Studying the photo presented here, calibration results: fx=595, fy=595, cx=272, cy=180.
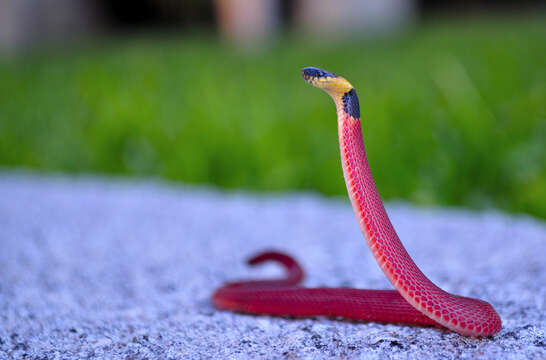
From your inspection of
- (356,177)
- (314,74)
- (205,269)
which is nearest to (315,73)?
(314,74)

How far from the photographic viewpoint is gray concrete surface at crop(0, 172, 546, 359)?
116 cm

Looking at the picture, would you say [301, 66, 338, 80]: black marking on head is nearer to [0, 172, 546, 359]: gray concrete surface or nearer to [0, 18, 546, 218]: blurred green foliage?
[0, 172, 546, 359]: gray concrete surface

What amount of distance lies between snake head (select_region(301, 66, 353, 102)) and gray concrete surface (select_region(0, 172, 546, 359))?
0.48 m

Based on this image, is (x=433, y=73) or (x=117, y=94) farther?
(x=117, y=94)

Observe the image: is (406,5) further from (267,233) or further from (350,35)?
(267,233)

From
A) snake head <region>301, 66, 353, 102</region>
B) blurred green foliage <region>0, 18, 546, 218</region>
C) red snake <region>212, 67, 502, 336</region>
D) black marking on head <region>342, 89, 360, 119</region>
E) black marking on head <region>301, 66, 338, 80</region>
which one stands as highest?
blurred green foliage <region>0, 18, 546, 218</region>

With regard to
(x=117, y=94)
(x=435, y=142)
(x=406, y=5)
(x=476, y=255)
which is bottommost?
(x=476, y=255)

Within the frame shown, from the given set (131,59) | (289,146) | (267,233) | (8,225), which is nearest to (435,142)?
(289,146)

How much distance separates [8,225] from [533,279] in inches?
77.9

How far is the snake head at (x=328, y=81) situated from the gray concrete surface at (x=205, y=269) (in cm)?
48

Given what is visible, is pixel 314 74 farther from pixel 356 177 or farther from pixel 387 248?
A: pixel 387 248

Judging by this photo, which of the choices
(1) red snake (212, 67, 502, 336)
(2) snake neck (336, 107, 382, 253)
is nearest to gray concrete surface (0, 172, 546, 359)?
(1) red snake (212, 67, 502, 336)

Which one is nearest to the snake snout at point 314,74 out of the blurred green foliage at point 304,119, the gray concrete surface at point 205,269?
the gray concrete surface at point 205,269

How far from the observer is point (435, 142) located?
3.00 metres
